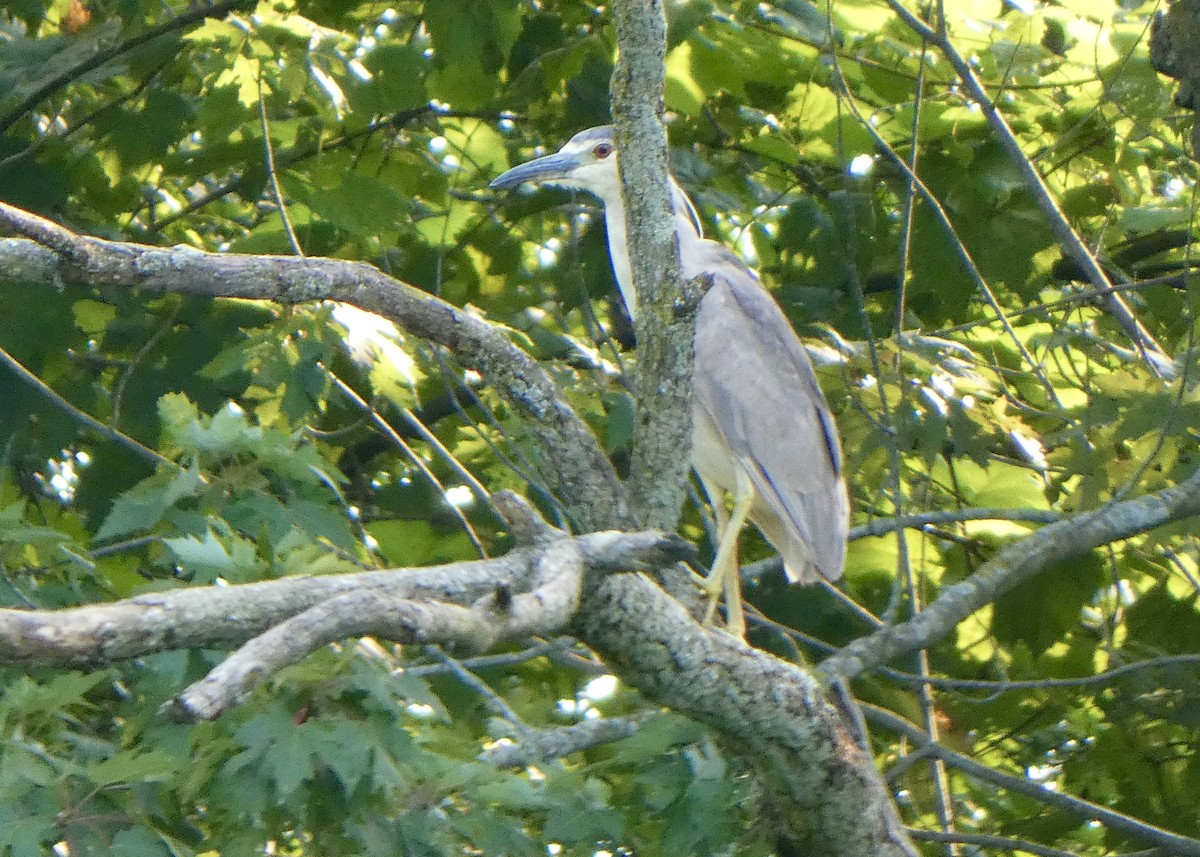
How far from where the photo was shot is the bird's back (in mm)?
4316

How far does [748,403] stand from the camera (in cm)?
466

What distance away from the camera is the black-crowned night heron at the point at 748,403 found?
14.1ft

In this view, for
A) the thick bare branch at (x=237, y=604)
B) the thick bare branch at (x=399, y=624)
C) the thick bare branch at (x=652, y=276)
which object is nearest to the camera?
the thick bare branch at (x=399, y=624)

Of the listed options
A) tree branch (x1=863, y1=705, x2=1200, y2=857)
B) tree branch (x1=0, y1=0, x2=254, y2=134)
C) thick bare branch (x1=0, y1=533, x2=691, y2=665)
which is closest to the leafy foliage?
tree branch (x1=0, y1=0, x2=254, y2=134)

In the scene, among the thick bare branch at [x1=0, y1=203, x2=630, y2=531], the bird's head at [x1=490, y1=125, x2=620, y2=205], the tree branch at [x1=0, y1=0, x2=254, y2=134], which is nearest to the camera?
the thick bare branch at [x1=0, y1=203, x2=630, y2=531]

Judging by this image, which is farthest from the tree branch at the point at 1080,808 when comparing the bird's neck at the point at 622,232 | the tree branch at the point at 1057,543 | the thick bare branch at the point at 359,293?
the bird's neck at the point at 622,232

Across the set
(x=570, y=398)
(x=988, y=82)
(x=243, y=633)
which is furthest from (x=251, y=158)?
(x=243, y=633)

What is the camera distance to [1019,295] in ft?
15.2

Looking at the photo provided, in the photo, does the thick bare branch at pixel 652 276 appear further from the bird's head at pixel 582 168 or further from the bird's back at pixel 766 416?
the bird's head at pixel 582 168

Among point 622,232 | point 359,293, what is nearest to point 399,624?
point 359,293

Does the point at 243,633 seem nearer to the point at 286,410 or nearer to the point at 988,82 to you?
the point at 286,410

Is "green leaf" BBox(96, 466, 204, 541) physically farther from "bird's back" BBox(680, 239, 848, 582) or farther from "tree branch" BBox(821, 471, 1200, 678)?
"bird's back" BBox(680, 239, 848, 582)

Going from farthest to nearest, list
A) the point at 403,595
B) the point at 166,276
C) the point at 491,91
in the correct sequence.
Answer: the point at 491,91 < the point at 166,276 < the point at 403,595

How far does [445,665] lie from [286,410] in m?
0.89
